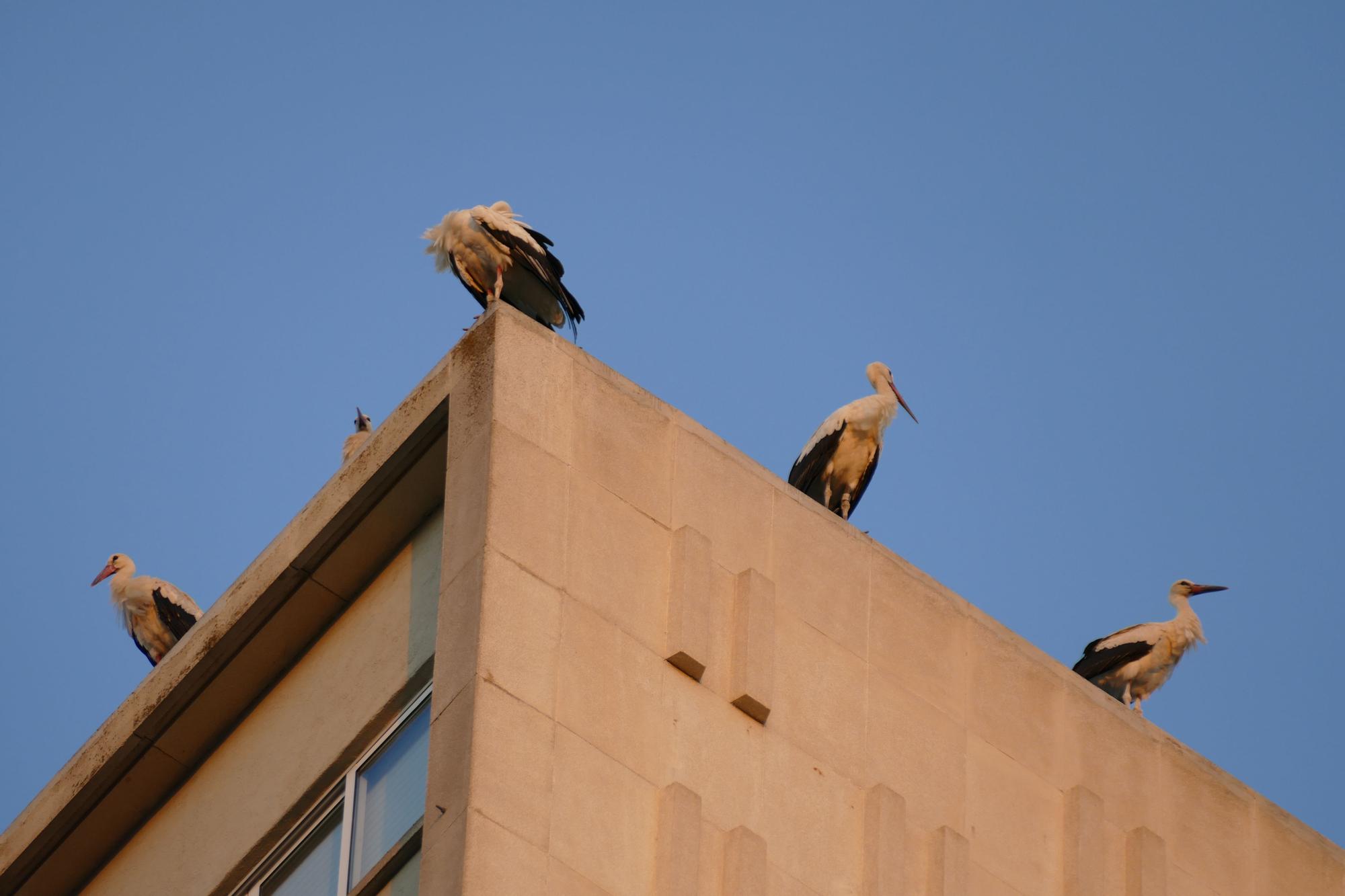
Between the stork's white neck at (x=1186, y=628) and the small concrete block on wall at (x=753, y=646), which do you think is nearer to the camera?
the small concrete block on wall at (x=753, y=646)

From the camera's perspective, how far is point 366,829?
15375mm

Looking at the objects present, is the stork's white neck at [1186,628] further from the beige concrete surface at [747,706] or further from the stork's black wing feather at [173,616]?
the stork's black wing feather at [173,616]

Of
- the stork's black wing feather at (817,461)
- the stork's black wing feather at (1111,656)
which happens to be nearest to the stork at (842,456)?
the stork's black wing feather at (817,461)

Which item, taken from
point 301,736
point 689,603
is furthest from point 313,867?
point 689,603

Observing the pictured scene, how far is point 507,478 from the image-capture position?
49.3 ft

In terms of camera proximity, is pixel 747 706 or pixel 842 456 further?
pixel 842 456

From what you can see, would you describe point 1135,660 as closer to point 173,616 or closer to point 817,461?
point 817,461

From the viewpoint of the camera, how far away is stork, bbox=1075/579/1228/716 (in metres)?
25.0

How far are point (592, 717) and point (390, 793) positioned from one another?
1.63m

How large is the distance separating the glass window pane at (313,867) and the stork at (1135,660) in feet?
36.8

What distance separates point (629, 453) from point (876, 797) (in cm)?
281

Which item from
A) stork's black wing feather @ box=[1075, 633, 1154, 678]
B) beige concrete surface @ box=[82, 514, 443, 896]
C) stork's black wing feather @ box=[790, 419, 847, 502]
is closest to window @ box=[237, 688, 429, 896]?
beige concrete surface @ box=[82, 514, 443, 896]

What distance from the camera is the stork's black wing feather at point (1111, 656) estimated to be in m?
25.0

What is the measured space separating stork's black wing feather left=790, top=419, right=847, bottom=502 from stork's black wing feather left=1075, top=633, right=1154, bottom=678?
3.34 metres
